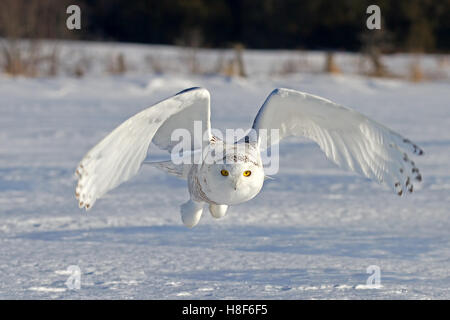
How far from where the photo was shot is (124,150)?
2.90 m

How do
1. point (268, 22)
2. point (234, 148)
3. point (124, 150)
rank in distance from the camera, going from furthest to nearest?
point (268, 22) < point (234, 148) < point (124, 150)

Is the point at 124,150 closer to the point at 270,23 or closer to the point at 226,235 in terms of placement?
the point at 226,235

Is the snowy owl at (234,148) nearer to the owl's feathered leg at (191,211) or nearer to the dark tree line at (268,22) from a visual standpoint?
the owl's feathered leg at (191,211)

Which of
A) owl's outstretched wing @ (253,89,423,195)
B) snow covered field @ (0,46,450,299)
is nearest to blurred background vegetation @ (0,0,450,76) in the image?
snow covered field @ (0,46,450,299)

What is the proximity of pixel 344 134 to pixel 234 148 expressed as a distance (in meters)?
0.63

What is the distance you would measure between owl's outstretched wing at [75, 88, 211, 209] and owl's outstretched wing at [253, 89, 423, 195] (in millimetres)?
362

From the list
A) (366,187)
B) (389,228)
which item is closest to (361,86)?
(366,187)

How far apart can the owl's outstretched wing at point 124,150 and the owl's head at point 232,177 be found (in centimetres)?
26

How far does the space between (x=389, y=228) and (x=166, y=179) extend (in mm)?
2278

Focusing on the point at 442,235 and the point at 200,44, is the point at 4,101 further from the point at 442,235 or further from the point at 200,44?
the point at 200,44

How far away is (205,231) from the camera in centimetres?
477

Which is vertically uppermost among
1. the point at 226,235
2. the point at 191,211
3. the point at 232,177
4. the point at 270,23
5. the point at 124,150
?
the point at 270,23

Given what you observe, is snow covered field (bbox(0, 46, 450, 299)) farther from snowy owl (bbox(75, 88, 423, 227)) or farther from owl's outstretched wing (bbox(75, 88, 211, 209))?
owl's outstretched wing (bbox(75, 88, 211, 209))

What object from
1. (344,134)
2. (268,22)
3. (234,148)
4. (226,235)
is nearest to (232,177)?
(234,148)
